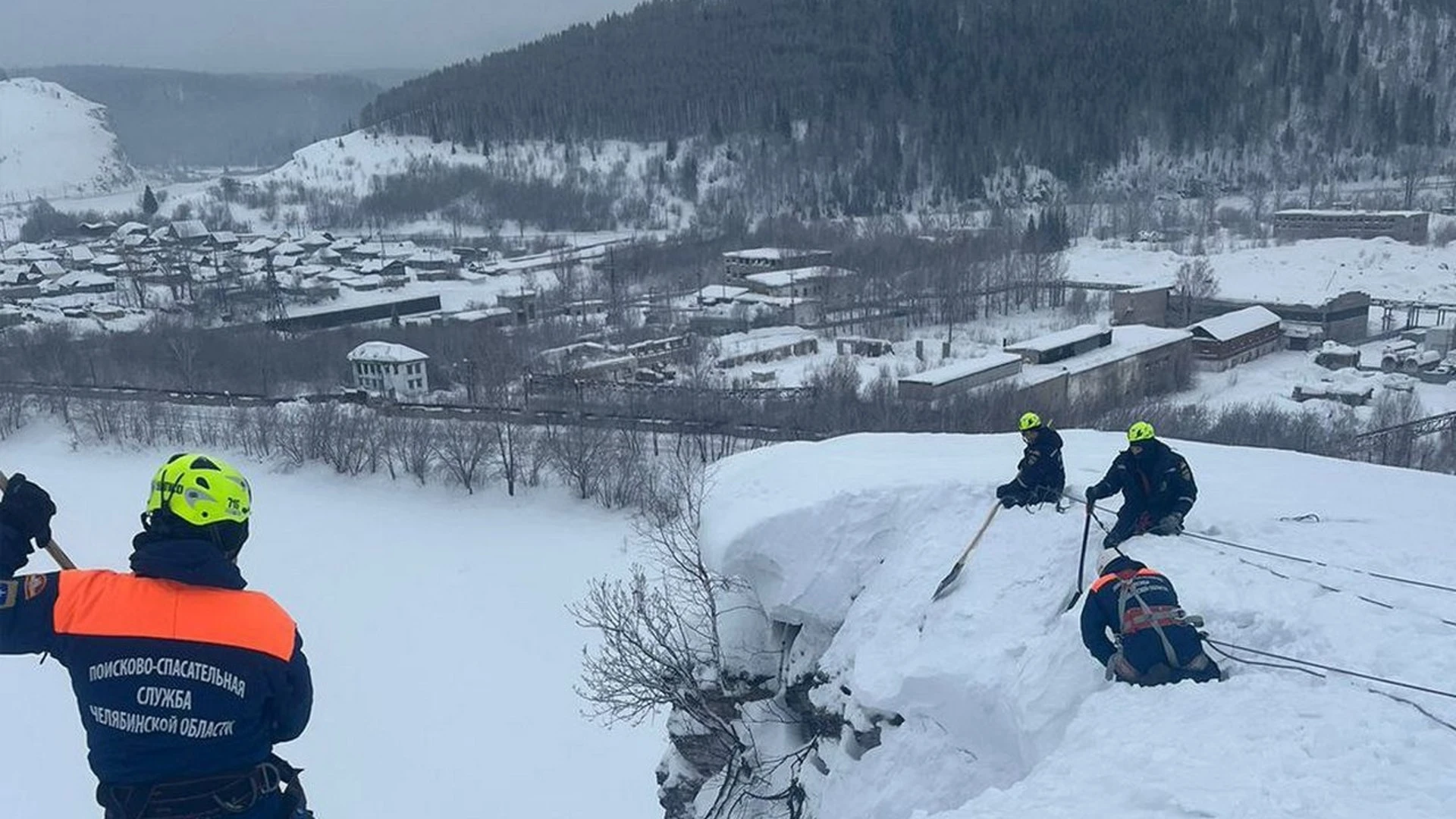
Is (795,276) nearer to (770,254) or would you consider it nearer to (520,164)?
(770,254)

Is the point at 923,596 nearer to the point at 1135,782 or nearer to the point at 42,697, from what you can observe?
the point at 1135,782

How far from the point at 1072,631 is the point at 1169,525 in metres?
1.51

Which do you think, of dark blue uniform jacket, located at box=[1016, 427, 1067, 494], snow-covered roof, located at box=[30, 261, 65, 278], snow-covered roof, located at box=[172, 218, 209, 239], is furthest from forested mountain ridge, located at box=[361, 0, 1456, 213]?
dark blue uniform jacket, located at box=[1016, 427, 1067, 494]

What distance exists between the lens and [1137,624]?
4.91 metres

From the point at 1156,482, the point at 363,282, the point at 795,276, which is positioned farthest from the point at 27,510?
the point at 363,282

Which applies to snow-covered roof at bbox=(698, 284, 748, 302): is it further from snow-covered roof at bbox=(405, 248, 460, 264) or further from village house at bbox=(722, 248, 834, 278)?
snow-covered roof at bbox=(405, 248, 460, 264)

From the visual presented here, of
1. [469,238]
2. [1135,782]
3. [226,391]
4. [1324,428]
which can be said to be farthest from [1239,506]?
[469,238]

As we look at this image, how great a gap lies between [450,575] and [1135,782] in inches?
714

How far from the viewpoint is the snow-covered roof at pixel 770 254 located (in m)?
50.5

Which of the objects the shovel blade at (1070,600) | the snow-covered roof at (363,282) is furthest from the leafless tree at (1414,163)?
the shovel blade at (1070,600)

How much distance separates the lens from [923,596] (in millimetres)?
7004

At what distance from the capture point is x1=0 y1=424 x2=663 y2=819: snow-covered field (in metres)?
13.9

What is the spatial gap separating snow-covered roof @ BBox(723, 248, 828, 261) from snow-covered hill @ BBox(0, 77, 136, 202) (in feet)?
293

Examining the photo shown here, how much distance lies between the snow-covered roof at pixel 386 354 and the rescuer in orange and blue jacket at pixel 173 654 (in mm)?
29136
